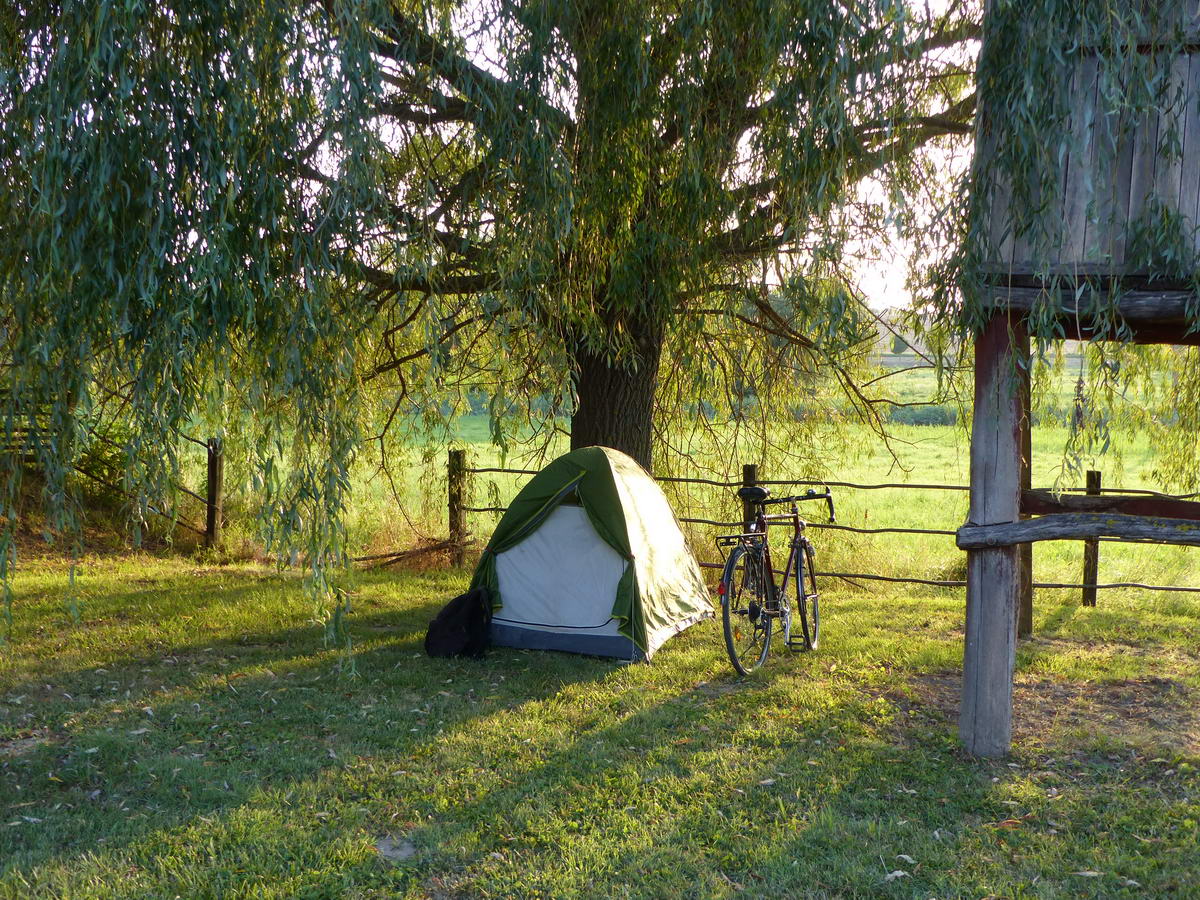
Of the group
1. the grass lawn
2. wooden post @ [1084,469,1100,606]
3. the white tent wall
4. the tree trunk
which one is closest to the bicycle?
the grass lawn

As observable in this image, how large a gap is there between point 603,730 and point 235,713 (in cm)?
212

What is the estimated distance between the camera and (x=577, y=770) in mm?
4715

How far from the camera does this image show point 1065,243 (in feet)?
14.7

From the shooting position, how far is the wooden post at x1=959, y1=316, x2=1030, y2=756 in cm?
488

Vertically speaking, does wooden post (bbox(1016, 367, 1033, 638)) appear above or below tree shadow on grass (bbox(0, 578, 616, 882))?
above

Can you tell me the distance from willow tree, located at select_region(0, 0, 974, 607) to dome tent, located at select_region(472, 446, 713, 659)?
95 cm

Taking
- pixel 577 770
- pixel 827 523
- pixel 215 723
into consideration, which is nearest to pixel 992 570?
pixel 577 770

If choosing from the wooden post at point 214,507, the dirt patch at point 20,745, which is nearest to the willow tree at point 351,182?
the dirt patch at point 20,745

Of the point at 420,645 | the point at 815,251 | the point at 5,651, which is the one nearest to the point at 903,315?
the point at 815,251

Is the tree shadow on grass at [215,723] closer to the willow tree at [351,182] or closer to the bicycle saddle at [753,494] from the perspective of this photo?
the willow tree at [351,182]

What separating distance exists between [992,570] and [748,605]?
191cm

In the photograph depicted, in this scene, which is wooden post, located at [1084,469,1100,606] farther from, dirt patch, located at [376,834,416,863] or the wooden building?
dirt patch, located at [376,834,416,863]

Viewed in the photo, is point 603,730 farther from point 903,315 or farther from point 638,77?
point 638,77

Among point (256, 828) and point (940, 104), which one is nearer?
point (256, 828)
